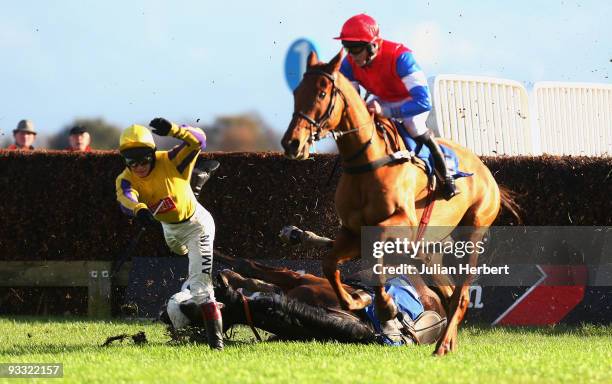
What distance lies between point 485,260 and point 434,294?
2.70 m

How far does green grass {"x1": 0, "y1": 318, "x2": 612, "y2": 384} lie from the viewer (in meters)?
5.92

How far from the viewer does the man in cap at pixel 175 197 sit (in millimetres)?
7973

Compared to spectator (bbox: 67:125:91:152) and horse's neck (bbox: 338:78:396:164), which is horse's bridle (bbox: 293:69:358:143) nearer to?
horse's neck (bbox: 338:78:396:164)

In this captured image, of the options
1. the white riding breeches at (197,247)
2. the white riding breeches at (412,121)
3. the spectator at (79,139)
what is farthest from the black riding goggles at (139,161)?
the spectator at (79,139)

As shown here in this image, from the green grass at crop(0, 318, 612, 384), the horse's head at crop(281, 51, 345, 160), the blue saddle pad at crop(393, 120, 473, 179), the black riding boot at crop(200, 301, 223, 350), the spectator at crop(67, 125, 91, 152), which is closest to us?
the green grass at crop(0, 318, 612, 384)

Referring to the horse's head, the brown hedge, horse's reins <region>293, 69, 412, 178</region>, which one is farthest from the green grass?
the brown hedge

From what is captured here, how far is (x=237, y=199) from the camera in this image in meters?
11.5

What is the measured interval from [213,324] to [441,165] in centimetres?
221

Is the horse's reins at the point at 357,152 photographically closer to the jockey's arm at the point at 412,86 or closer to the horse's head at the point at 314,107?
the horse's head at the point at 314,107

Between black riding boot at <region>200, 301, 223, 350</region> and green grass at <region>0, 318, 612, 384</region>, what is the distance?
4.5 inches

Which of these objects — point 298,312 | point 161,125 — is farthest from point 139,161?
point 298,312

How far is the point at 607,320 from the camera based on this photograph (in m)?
11.2

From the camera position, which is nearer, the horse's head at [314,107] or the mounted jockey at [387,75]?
the horse's head at [314,107]

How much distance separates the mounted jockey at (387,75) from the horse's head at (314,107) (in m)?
0.36
